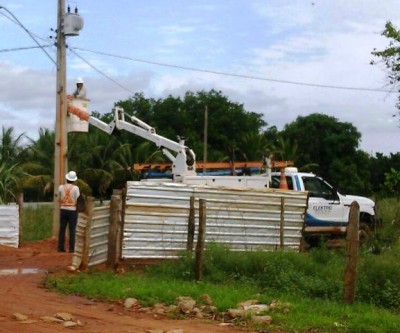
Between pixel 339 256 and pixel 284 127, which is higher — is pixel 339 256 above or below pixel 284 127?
below

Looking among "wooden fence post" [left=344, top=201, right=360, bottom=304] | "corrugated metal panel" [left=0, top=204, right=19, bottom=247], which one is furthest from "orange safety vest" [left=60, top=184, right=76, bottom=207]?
"wooden fence post" [left=344, top=201, right=360, bottom=304]

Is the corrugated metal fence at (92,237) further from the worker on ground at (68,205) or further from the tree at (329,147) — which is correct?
the tree at (329,147)

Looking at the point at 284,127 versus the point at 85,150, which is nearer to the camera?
the point at 85,150

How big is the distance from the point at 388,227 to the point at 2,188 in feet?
34.7

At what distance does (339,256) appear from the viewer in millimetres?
16062

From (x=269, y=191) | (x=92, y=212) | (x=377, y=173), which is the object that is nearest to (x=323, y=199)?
(x=269, y=191)

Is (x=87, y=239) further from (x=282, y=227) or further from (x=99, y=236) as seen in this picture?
(x=282, y=227)

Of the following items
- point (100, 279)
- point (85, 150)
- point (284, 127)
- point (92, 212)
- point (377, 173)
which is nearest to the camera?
point (100, 279)

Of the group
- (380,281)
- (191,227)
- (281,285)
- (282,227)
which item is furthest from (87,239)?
(380,281)

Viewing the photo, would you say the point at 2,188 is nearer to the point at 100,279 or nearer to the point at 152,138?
the point at 152,138

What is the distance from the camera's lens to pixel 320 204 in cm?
2045

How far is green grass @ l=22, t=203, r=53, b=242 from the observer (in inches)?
978

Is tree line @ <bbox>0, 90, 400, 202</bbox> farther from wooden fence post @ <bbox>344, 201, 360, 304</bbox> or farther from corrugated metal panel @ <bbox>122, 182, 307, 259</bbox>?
wooden fence post @ <bbox>344, 201, 360, 304</bbox>

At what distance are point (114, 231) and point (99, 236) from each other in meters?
0.54
